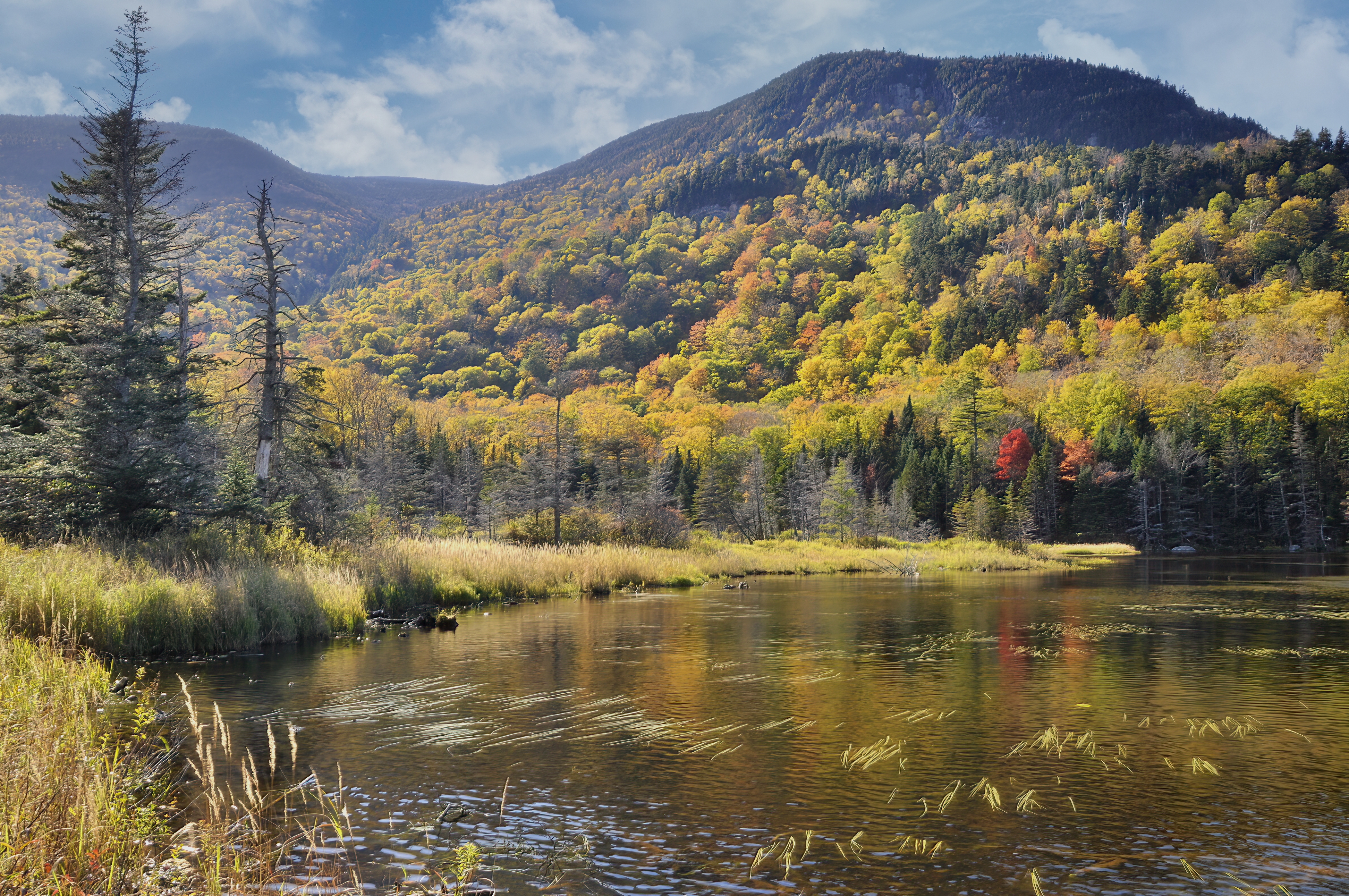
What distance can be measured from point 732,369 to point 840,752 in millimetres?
155342

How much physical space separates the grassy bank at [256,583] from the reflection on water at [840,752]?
5.18 feet

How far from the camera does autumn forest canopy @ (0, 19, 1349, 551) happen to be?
26.4 meters

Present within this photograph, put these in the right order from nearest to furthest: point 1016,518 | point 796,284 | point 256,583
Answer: point 256,583 < point 1016,518 < point 796,284

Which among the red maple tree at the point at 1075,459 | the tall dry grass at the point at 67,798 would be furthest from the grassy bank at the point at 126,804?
the red maple tree at the point at 1075,459

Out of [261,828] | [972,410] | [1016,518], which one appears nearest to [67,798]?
[261,828]

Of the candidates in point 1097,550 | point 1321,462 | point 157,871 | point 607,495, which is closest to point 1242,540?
point 1321,462

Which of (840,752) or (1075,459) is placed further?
(1075,459)

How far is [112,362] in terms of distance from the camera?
2089 cm

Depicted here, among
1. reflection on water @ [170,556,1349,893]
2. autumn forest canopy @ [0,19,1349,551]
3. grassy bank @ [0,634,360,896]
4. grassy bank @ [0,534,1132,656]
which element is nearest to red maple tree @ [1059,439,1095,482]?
autumn forest canopy @ [0,19,1349,551]

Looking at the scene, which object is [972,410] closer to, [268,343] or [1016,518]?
[1016,518]

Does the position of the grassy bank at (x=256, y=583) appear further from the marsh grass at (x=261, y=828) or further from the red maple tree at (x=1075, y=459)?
the red maple tree at (x=1075, y=459)

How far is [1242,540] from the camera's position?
9644 centimetres

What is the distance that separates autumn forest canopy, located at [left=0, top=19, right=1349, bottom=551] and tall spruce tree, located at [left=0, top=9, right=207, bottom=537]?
0.11m

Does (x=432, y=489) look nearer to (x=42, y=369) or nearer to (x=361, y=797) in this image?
(x=42, y=369)
